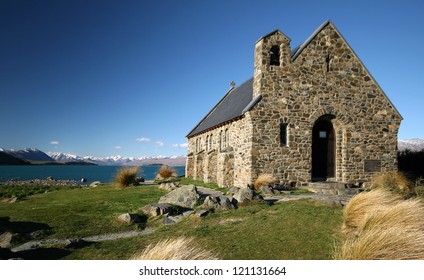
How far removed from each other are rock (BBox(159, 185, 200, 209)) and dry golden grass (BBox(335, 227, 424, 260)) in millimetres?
7941

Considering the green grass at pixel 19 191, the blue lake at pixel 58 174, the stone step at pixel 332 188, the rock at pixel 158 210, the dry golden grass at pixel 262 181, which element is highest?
the dry golden grass at pixel 262 181

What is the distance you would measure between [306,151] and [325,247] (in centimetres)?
1147

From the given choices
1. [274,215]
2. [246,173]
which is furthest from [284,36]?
[274,215]

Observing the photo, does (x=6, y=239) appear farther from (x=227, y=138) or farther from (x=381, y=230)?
(x=227, y=138)

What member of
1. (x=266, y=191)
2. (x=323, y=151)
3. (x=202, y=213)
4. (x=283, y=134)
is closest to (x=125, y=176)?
(x=266, y=191)

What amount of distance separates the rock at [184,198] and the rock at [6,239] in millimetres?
5791

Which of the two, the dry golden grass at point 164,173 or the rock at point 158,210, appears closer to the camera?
the rock at point 158,210

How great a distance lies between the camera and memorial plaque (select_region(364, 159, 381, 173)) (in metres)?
17.6

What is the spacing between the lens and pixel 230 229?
7820 millimetres

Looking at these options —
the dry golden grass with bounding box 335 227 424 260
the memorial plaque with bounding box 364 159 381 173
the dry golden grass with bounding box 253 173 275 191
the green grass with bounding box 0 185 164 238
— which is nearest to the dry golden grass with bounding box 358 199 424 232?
the dry golden grass with bounding box 335 227 424 260

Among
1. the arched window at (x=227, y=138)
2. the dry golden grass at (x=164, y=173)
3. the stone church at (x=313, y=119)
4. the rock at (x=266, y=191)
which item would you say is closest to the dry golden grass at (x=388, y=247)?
the rock at (x=266, y=191)

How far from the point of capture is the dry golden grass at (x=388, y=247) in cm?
471

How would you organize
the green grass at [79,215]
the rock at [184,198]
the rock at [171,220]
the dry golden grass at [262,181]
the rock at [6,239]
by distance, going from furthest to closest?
the dry golden grass at [262,181]
the rock at [184,198]
the rock at [171,220]
the green grass at [79,215]
the rock at [6,239]

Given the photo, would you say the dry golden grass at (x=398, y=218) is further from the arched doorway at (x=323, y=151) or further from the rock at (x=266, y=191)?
the arched doorway at (x=323, y=151)
